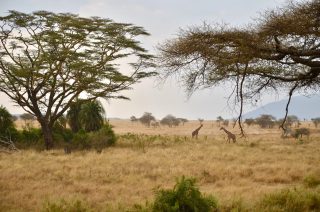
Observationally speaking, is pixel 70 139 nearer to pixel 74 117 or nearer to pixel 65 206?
pixel 74 117

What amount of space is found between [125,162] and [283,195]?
9.26m

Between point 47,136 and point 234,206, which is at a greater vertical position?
point 47,136

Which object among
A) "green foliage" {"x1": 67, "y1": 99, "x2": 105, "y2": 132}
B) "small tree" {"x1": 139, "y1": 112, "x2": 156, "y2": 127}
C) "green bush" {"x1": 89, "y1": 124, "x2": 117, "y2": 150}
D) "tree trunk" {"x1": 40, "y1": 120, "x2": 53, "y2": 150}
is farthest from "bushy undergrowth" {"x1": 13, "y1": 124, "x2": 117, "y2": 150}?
"small tree" {"x1": 139, "y1": 112, "x2": 156, "y2": 127}

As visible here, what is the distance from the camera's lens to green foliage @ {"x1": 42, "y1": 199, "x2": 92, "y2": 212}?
30.5 feet

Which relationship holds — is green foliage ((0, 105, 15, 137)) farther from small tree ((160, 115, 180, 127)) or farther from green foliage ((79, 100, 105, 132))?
small tree ((160, 115, 180, 127))

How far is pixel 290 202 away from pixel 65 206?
5.17m

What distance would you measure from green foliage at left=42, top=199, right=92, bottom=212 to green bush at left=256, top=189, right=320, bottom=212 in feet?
13.1

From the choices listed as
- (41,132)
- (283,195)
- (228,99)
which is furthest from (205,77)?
(41,132)

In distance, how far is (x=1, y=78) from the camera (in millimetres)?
26734

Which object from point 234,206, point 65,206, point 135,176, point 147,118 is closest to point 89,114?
point 135,176

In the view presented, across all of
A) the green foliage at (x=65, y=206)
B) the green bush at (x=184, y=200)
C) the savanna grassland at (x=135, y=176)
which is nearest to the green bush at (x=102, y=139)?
the savanna grassland at (x=135, y=176)

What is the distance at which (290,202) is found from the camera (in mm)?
9680

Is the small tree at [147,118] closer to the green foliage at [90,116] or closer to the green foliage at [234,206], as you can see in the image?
the green foliage at [90,116]

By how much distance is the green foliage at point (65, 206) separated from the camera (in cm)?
929
